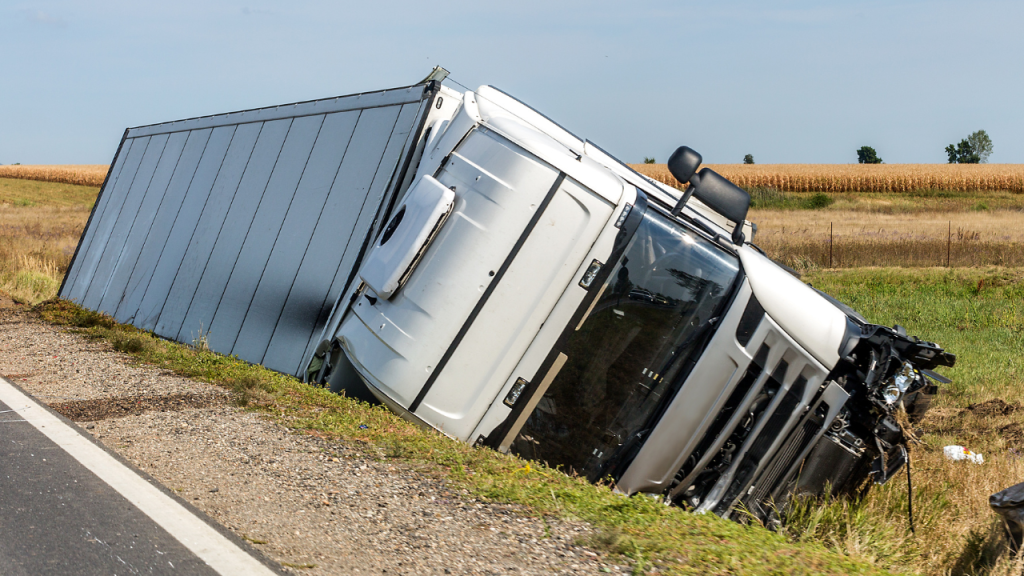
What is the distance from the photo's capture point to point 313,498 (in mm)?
4414

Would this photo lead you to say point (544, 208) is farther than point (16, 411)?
No

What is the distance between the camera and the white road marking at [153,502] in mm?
3559

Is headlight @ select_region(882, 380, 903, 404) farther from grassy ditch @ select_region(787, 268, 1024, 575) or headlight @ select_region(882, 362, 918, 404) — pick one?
grassy ditch @ select_region(787, 268, 1024, 575)

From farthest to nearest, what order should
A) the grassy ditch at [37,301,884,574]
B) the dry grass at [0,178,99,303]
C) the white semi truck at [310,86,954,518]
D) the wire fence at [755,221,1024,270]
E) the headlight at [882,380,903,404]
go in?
the wire fence at [755,221,1024,270] < the dry grass at [0,178,99,303] < the headlight at [882,380,903,404] < the white semi truck at [310,86,954,518] < the grassy ditch at [37,301,884,574]

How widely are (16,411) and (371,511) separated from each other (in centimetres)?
335

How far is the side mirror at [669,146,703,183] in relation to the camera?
5.15m

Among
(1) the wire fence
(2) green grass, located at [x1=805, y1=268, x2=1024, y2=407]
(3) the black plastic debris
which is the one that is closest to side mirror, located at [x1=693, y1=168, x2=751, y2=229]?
(3) the black plastic debris

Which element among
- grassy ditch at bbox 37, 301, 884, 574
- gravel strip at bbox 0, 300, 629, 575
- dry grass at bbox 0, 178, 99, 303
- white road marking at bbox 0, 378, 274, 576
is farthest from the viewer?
dry grass at bbox 0, 178, 99, 303

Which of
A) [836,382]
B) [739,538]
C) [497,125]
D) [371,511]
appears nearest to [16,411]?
[371,511]

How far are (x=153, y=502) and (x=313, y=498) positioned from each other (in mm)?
771

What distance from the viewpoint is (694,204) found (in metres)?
7.03

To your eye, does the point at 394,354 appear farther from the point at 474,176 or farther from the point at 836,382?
the point at 836,382

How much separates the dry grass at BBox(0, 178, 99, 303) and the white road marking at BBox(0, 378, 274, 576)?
914cm

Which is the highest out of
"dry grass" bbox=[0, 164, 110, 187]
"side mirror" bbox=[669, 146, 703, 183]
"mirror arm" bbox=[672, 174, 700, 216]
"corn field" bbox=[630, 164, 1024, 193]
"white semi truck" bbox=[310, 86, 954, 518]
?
"corn field" bbox=[630, 164, 1024, 193]
